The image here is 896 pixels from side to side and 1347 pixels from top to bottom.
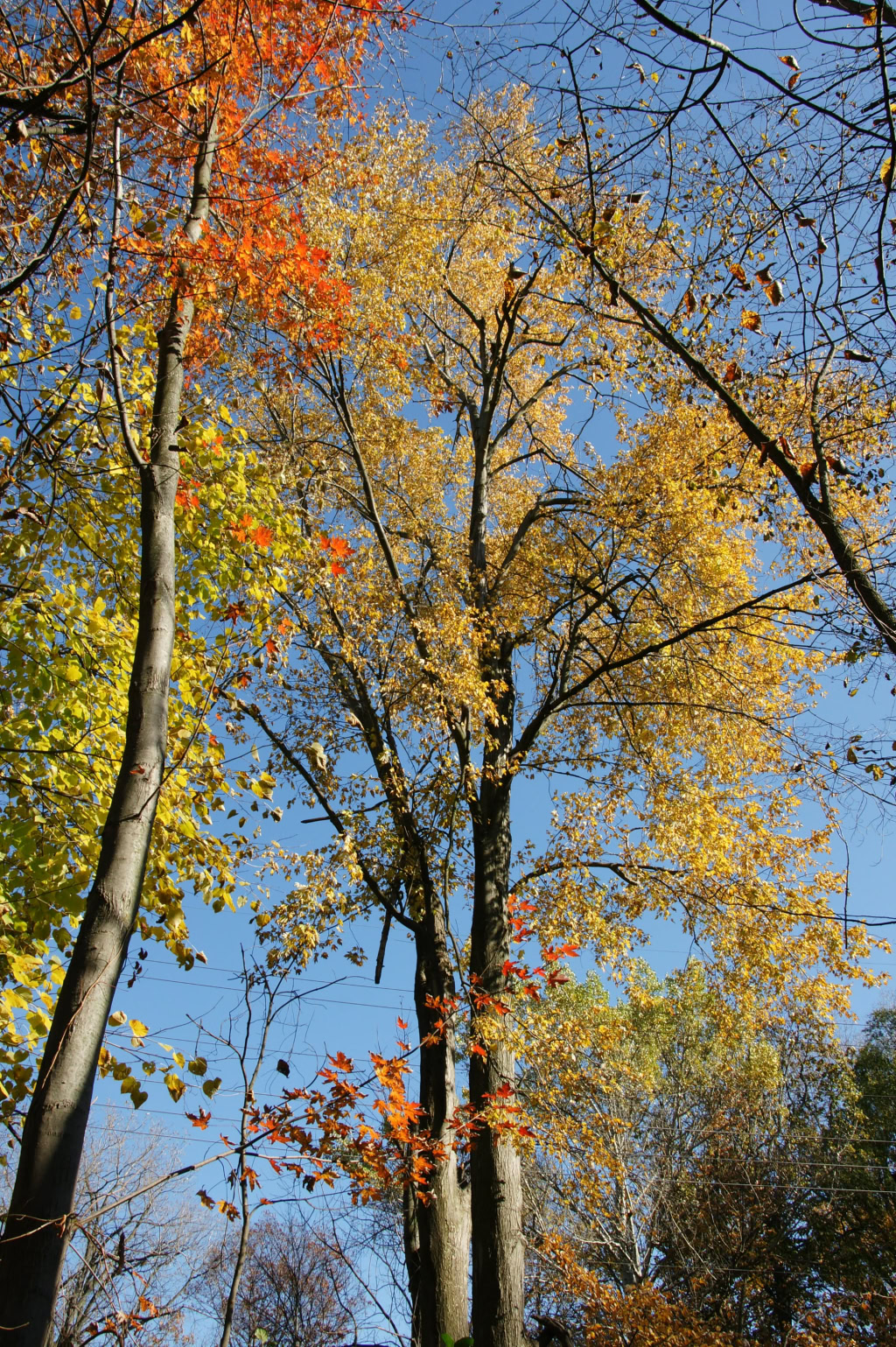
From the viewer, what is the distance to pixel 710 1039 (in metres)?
17.8

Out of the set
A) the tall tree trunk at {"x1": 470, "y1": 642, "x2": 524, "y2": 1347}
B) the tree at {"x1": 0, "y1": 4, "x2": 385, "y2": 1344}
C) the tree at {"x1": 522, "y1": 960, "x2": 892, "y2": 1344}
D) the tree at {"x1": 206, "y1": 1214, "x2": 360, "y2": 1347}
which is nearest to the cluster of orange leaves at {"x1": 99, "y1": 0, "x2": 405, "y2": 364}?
the tree at {"x1": 0, "y1": 4, "x2": 385, "y2": 1344}

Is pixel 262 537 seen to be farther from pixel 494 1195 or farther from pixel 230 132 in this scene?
pixel 494 1195

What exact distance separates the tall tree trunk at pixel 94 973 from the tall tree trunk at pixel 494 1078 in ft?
11.7

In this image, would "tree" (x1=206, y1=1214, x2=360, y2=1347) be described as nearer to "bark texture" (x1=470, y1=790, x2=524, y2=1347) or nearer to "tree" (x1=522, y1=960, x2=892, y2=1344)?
"tree" (x1=522, y1=960, x2=892, y2=1344)

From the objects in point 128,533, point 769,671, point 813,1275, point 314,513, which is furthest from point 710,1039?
point 128,533

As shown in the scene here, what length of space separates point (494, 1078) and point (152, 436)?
5.22 metres

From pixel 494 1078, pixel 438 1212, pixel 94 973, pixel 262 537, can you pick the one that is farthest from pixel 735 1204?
pixel 94 973

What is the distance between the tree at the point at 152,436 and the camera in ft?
6.48

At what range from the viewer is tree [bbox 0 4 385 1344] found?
77.8 inches

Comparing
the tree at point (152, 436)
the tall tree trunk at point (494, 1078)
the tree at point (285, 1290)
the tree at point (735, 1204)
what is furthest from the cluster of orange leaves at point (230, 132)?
the tree at point (285, 1290)

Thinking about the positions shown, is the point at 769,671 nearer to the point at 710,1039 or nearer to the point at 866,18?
the point at 866,18

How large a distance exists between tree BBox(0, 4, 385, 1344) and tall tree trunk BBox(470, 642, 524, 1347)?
3.59 meters

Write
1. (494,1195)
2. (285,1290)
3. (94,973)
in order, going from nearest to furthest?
(94,973) < (494,1195) < (285,1290)

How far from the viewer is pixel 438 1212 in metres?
5.66
